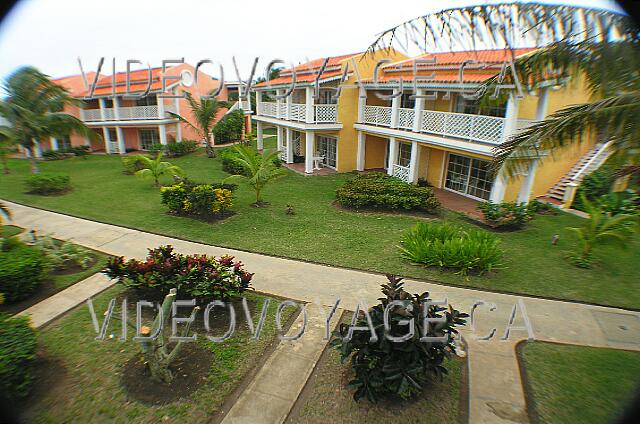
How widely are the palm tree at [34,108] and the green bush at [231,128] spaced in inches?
424

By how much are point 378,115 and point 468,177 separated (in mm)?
5364

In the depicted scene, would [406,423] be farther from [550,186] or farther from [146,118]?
[146,118]

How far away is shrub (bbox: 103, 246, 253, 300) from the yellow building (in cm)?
565

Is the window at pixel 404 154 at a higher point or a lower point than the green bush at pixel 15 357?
higher

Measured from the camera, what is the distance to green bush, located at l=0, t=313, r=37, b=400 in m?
4.20

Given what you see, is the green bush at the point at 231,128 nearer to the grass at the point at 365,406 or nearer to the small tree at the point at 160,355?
the small tree at the point at 160,355

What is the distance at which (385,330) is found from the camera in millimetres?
4293

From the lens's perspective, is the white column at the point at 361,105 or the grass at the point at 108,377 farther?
the white column at the point at 361,105

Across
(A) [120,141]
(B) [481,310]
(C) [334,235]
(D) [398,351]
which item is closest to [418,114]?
(C) [334,235]

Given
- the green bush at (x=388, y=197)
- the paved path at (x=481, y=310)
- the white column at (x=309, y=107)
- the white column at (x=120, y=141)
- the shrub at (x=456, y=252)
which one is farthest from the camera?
the white column at (x=120, y=141)

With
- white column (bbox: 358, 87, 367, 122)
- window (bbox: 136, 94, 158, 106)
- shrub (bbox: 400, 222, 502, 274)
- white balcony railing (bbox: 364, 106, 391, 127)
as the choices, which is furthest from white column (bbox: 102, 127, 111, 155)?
shrub (bbox: 400, 222, 502, 274)

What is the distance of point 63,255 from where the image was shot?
26.1 ft

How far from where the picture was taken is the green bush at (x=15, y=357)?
13.8ft

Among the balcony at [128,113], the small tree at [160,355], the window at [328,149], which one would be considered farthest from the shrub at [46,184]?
the small tree at [160,355]
